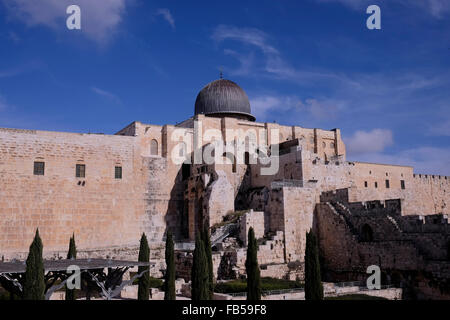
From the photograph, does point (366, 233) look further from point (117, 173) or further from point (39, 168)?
point (39, 168)

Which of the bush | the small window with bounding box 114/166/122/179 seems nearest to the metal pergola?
the bush

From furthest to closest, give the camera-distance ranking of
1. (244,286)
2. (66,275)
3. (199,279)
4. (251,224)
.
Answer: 1. (251,224)
2. (244,286)
3. (199,279)
4. (66,275)

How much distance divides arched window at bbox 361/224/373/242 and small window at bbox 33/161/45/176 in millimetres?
18124

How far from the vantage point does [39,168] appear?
2634 cm

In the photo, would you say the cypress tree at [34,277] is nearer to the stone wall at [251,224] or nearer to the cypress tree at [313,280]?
the cypress tree at [313,280]

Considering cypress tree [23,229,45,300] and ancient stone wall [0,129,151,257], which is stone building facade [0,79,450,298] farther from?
cypress tree [23,229,45,300]

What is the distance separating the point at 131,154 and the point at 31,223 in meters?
7.07

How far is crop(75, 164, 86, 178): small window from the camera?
2739 cm

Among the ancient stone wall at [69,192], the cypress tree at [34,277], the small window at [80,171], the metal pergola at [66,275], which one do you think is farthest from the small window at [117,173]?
the cypress tree at [34,277]

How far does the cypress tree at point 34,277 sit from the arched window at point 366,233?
17.6m

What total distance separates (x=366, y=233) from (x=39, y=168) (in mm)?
18529

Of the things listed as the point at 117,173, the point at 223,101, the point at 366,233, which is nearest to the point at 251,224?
the point at 366,233
